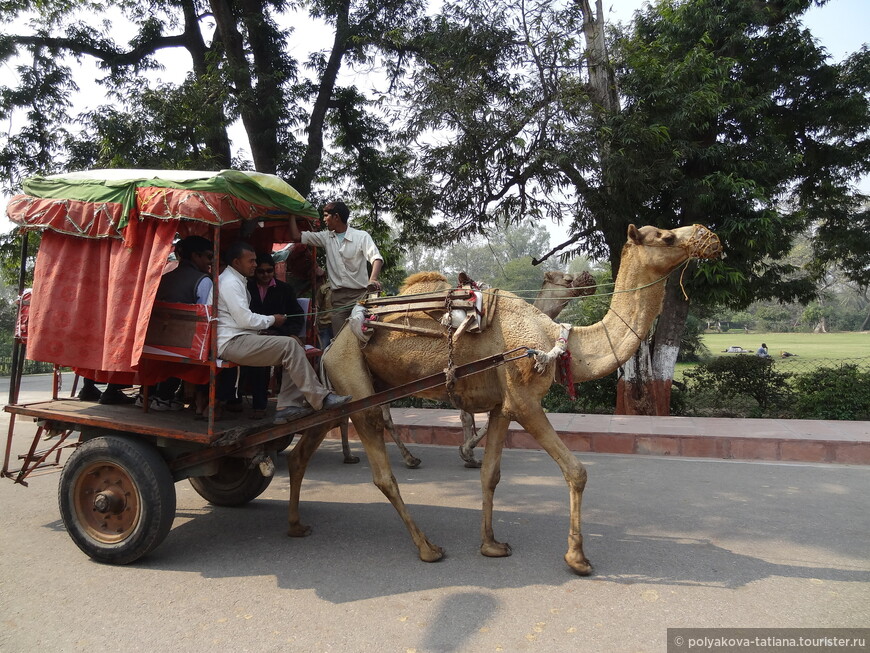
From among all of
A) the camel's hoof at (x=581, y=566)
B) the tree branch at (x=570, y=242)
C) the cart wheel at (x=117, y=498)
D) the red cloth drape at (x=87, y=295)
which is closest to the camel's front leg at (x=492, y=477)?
the camel's hoof at (x=581, y=566)

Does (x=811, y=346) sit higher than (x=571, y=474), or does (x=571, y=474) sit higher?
(x=571, y=474)

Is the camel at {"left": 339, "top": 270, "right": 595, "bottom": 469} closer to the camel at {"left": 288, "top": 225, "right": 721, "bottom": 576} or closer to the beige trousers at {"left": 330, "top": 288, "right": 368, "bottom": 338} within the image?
the beige trousers at {"left": 330, "top": 288, "right": 368, "bottom": 338}

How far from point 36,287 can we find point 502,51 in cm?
753

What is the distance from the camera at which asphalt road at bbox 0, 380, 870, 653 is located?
352 cm

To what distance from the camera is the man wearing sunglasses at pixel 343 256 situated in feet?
18.3

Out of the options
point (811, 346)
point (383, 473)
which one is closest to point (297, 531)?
point (383, 473)

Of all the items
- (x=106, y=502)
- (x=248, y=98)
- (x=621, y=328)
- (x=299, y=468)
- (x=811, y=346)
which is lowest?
(x=106, y=502)

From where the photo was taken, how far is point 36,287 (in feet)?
15.2

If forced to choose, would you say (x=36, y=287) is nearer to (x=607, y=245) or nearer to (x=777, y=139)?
(x=607, y=245)

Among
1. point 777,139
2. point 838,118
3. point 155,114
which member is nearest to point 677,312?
point 777,139

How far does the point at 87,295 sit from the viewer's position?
15.1 feet

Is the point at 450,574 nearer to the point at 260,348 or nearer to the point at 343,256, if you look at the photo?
the point at 260,348

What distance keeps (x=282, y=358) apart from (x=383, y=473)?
1.14m

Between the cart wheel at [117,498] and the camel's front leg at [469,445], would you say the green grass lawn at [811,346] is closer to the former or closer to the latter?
the camel's front leg at [469,445]
